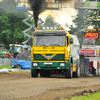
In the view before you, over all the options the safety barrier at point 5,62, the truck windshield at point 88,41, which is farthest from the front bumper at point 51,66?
the safety barrier at point 5,62

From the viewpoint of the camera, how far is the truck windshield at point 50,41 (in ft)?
58.6

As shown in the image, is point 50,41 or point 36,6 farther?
point 36,6

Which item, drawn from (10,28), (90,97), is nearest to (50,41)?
(90,97)

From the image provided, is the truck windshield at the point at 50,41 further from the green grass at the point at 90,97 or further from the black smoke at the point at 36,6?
the green grass at the point at 90,97

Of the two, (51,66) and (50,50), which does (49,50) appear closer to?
(50,50)

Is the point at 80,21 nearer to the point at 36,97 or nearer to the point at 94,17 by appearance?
the point at 94,17

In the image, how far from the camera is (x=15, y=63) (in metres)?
31.7

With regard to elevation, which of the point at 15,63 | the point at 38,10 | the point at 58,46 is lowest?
the point at 15,63

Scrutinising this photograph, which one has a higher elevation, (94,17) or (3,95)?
(94,17)

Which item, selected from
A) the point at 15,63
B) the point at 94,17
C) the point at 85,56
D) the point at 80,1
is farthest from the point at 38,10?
the point at 94,17

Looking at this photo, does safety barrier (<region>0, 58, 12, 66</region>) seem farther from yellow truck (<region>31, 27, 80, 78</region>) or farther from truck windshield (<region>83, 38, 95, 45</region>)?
yellow truck (<region>31, 27, 80, 78</region>)

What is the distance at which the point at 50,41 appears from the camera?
17.9 m

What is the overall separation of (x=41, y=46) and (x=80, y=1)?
2038 cm

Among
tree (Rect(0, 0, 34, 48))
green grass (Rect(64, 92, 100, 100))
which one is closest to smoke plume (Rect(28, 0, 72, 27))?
green grass (Rect(64, 92, 100, 100))
